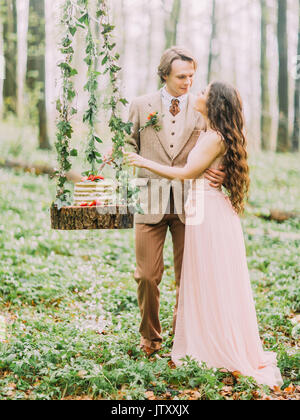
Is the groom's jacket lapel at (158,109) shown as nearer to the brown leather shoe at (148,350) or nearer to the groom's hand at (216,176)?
the groom's hand at (216,176)

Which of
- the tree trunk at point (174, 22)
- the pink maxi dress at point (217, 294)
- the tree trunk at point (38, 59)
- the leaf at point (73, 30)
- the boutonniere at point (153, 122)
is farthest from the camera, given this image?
the tree trunk at point (174, 22)

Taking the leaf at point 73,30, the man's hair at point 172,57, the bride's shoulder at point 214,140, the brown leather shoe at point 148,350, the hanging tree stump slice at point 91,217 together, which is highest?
the leaf at point 73,30

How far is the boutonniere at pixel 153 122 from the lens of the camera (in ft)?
15.2

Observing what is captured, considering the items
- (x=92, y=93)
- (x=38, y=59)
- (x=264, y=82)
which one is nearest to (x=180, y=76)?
(x=92, y=93)

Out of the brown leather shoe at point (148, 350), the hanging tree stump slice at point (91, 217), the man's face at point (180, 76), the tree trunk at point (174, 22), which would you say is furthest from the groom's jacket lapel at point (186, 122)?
the tree trunk at point (174, 22)

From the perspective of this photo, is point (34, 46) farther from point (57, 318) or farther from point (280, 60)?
point (57, 318)

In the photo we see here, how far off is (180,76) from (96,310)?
9.93ft

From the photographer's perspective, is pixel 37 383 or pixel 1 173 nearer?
pixel 37 383

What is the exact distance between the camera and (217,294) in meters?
4.35

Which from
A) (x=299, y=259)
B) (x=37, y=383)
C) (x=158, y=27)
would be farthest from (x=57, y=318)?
(x=158, y=27)

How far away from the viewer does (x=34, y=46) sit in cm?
1291

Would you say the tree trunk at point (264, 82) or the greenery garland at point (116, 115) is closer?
the greenery garland at point (116, 115)

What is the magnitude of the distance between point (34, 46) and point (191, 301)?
34.6 feet

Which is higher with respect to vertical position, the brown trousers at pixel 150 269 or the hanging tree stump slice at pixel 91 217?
the hanging tree stump slice at pixel 91 217
